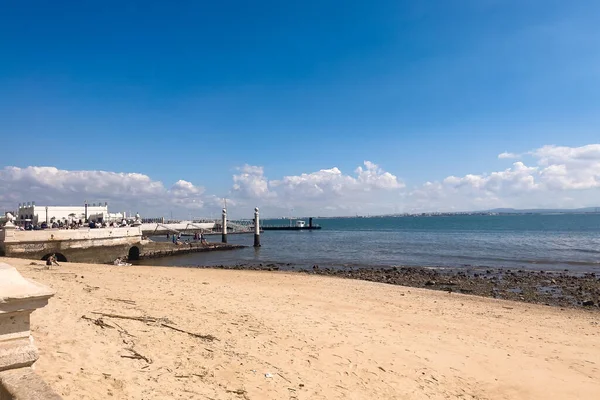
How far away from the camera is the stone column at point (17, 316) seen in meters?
2.53

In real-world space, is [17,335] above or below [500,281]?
above

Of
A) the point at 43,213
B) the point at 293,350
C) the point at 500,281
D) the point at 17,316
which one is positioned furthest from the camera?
the point at 43,213

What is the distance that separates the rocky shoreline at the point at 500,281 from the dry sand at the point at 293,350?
597 centimetres

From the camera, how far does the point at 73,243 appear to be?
96.1 feet

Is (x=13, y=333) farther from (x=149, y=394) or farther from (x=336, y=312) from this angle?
(x=336, y=312)

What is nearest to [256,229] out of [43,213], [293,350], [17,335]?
[43,213]

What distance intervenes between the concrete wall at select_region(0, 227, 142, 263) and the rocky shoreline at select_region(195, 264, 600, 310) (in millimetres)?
15969

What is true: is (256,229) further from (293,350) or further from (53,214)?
(293,350)

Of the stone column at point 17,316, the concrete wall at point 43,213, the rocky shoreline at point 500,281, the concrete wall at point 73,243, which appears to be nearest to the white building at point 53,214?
the concrete wall at point 43,213

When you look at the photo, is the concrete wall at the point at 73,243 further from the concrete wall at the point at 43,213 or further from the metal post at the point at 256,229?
the concrete wall at the point at 43,213

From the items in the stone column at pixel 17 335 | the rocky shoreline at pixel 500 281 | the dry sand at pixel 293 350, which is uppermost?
the stone column at pixel 17 335

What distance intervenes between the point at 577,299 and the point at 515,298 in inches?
115

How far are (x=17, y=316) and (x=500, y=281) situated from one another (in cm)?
2642

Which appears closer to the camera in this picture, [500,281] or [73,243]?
[500,281]
